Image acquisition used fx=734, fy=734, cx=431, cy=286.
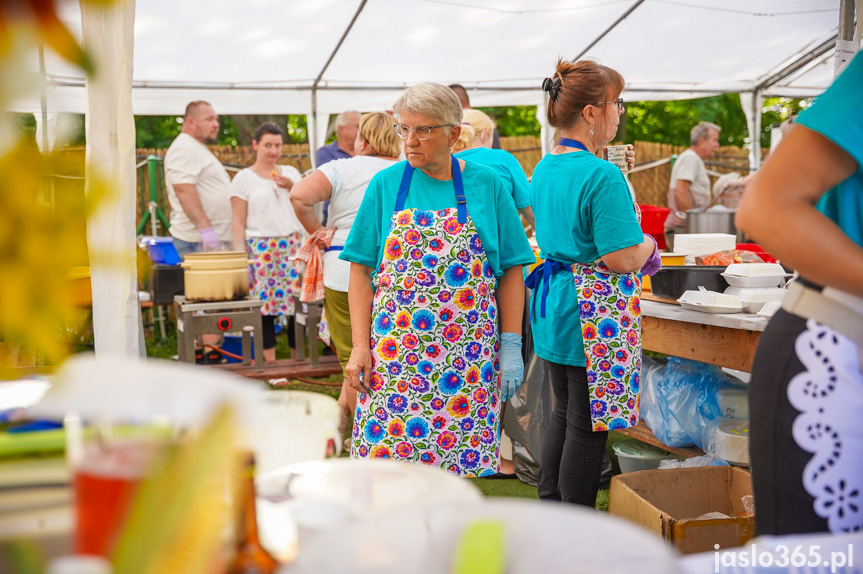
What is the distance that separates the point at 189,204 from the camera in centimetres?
571

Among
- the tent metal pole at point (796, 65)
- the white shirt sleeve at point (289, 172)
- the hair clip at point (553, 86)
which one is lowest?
the hair clip at point (553, 86)

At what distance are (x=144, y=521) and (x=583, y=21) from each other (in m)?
6.83

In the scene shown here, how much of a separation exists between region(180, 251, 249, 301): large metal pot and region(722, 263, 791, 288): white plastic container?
10.3 feet

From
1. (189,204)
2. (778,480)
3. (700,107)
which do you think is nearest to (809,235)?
(778,480)

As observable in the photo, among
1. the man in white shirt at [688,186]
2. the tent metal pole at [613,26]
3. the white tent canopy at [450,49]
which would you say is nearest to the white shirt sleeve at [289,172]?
the white tent canopy at [450,49]

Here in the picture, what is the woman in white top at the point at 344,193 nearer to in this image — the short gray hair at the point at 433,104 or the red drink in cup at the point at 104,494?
the short gray hair at the point at 433,104

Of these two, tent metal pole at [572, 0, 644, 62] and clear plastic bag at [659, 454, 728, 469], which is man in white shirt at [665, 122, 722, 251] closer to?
tent metal pole at [572, 0, 644, 62]

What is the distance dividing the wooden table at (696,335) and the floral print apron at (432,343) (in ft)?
3.24

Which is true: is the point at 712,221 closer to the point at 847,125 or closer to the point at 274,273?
the point at 274,273

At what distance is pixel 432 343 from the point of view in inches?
90.4

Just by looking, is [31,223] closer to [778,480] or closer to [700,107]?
[778,480]

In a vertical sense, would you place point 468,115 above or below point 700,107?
below

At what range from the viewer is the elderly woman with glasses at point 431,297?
2279 millimetres

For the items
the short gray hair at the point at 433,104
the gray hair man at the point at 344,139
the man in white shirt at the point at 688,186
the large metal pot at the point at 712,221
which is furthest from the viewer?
the man in white shirt at the point at 688,186
